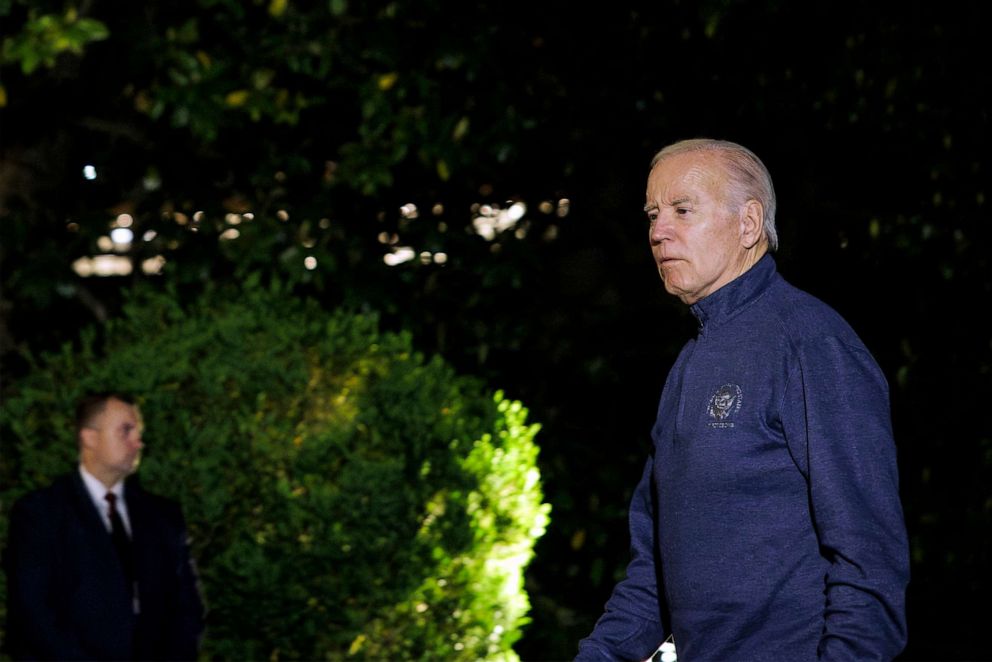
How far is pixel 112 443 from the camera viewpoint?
5.93 metres

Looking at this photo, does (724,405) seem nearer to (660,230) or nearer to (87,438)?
(660,230)

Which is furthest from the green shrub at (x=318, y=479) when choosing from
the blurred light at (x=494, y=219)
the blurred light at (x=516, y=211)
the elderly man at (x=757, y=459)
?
the elderly man at (x=757, y=459)

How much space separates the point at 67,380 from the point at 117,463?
1.02 m

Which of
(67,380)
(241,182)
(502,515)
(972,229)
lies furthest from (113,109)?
(972,229)

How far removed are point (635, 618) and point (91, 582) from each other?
344cm

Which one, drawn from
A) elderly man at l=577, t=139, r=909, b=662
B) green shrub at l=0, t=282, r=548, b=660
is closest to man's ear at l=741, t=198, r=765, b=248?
elderly man at l=577, t=139, r=909, b=662

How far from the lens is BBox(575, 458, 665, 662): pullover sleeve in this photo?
2998 mm

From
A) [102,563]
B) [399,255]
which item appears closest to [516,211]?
[399,255]

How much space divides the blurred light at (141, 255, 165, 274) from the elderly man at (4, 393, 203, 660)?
7.74 ft

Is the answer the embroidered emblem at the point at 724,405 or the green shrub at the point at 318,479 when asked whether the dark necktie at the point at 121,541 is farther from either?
the embroidered emblem at the point at 724,405

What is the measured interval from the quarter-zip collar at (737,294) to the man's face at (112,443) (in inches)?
147

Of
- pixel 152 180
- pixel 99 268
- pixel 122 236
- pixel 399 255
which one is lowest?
pixel 399 255

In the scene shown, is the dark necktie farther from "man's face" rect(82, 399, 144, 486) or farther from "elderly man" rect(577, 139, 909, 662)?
"elderly man" rect(577, 139, 909, 662)

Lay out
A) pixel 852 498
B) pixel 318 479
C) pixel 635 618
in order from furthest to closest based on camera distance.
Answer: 1. pixel 318 479
2. pixel 635 618
3. pixel 852 498
